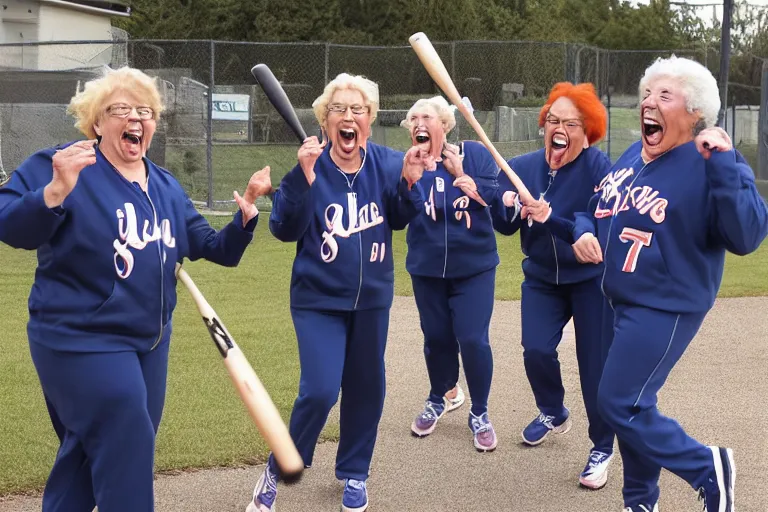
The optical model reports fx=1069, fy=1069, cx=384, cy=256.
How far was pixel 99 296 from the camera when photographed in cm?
380

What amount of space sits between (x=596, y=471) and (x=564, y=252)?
1164mm

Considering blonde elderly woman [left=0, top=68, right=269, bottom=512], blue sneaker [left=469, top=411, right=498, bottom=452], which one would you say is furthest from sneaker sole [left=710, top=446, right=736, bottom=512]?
blonde elderly woman [left=0, top=68, right=269, bottom=512]

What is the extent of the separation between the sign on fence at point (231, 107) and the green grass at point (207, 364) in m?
3.91

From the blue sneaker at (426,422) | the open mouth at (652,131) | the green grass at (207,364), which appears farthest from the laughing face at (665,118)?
the green grass at (207,364)

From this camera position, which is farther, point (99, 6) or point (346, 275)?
point (99, 6)

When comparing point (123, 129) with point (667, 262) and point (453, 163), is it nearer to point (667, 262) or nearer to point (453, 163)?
point (667, 262)

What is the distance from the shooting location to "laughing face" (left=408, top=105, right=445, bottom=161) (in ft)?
20.7

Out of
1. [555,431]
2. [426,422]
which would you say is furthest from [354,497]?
[555,431]

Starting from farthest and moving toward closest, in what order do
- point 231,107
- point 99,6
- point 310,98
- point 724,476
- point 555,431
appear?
point 99,6 → point 310,98 → point 231,107 → point 555,431 → point 724,476

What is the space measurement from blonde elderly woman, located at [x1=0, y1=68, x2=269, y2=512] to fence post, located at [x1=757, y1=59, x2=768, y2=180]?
15.8 meters

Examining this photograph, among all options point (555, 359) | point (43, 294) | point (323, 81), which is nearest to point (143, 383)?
point (43, 294)

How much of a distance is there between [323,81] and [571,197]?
13.8 m

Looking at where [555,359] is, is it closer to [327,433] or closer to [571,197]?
[571,197]

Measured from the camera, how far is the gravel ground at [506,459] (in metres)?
5.31
